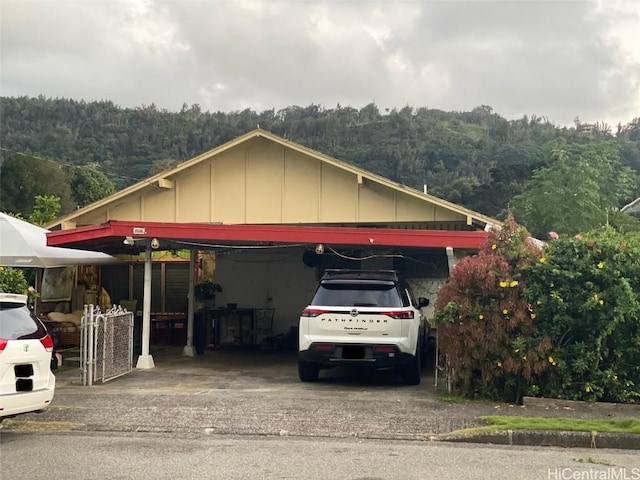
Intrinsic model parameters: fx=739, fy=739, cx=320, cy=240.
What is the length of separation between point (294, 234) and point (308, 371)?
2.28 meters

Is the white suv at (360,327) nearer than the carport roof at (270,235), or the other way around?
the white suv at (360,327)

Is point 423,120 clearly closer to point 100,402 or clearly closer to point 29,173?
point 29,173

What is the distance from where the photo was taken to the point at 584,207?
24.7 m

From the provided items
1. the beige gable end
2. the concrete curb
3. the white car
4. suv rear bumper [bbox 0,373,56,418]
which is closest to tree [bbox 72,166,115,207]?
the beige gable end

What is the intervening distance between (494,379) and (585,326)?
1.42 meters

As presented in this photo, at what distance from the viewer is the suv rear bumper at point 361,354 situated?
36.2ft

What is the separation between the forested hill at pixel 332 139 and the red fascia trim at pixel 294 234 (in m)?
28.0

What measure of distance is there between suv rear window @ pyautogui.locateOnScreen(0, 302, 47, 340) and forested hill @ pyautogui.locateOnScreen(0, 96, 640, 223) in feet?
109

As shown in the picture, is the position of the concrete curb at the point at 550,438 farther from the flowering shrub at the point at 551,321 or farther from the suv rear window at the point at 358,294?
the suv rear window at the point at 358,294

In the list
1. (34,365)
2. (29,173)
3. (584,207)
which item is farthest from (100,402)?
(29,173)

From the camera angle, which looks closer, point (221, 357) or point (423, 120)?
point (221, 357)

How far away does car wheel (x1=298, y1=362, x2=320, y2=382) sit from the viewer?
1183 centimetres

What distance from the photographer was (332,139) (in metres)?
49.7

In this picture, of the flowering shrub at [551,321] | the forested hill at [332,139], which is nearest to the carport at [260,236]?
the flowering shrub at [551,321]
